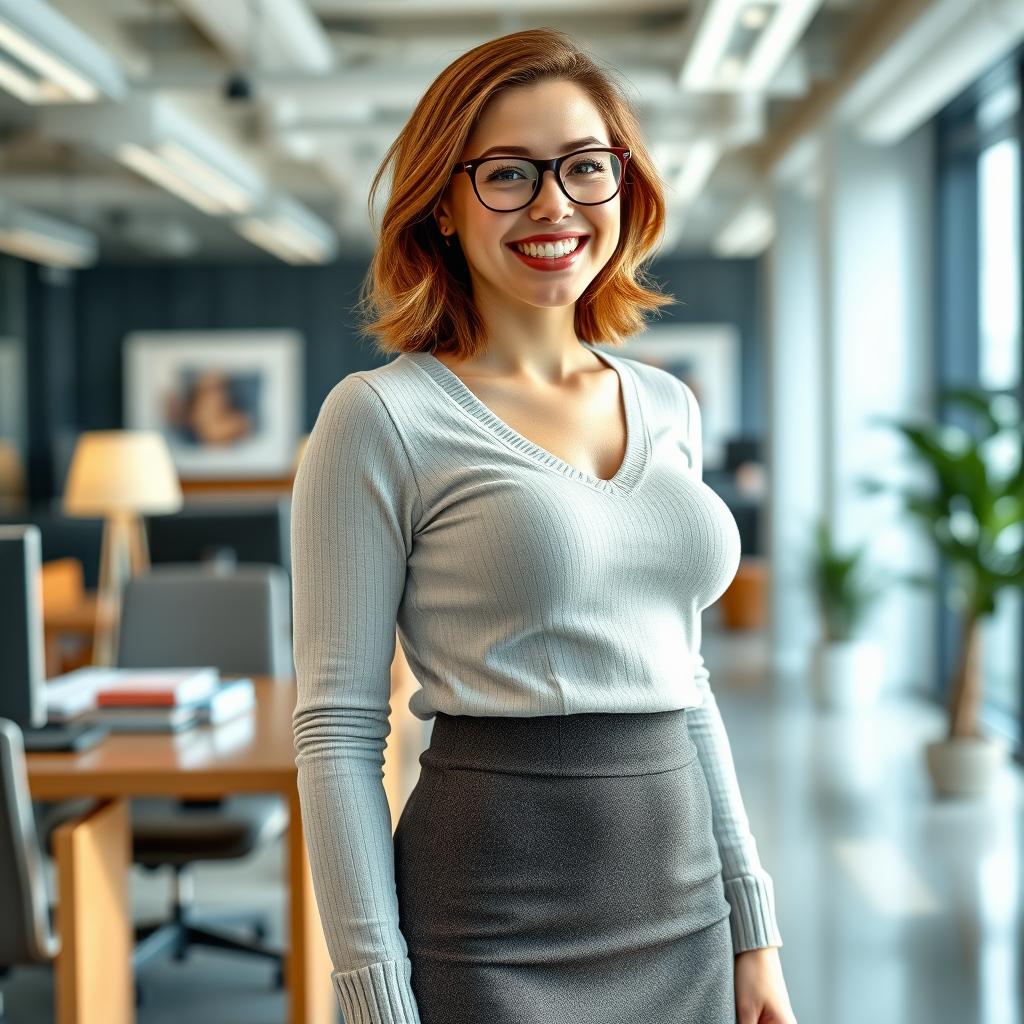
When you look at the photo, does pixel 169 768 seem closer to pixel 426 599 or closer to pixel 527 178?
pixel 426 599

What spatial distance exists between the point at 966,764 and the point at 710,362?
9438 millimetres

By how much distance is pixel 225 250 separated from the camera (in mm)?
13469

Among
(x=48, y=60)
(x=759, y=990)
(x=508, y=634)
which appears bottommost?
(x=759, y=990)

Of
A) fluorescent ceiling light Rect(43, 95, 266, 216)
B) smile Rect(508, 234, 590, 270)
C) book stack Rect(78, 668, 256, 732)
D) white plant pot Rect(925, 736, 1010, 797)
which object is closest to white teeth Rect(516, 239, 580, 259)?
smile Rect(508, 234, 590, 270)

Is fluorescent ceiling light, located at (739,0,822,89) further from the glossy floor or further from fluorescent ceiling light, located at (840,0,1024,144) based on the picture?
the glossy floor

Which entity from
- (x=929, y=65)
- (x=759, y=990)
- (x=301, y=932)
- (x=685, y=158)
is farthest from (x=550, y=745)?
(x=685, y=158)

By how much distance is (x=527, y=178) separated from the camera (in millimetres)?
1319

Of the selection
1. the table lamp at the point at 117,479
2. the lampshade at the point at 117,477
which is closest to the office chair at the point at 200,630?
the table lamp at the point at 117,479

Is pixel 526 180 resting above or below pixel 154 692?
above

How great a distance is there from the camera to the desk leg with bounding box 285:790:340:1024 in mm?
2551

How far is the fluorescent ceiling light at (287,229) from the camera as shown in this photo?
8.98 m

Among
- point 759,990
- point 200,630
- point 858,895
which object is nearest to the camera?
point 759,990

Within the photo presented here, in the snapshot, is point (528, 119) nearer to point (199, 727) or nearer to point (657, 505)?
point (657, 505)

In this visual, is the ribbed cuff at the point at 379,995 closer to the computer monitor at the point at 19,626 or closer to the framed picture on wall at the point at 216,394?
the computer monitor at the point at 19,626
